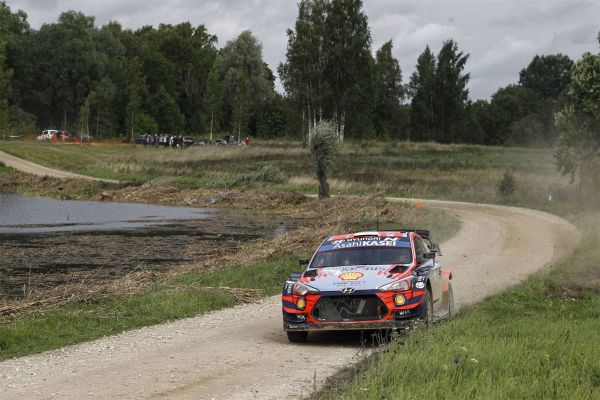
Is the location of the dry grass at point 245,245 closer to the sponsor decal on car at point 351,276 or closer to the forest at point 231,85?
the sponsor decal on car at point 351,276

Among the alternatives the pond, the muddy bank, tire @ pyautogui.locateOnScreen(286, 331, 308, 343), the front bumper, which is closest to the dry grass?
the muddy bank

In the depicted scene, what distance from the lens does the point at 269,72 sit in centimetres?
16912

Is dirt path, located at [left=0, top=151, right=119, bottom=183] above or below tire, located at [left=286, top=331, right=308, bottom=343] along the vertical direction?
below

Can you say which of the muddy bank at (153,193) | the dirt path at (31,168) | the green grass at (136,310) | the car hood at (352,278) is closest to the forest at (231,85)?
the dirt path at (31,168)

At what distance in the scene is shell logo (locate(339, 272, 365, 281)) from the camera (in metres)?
13.7

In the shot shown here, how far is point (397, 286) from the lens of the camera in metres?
13.4

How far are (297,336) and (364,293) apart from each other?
1.39m

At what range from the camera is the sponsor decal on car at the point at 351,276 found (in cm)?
1368

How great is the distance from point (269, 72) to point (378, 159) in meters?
83.4

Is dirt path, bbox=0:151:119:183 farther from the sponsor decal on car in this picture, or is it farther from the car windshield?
the sponsor decal on car

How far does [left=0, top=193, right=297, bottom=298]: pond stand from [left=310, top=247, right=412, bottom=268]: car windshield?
7.42 m

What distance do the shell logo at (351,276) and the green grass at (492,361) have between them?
1457mm

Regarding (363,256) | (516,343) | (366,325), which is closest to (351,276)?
(366,325)

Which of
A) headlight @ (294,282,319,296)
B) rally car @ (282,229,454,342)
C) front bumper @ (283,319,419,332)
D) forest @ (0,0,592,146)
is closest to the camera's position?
front bumper @ (283,319,419,332)
